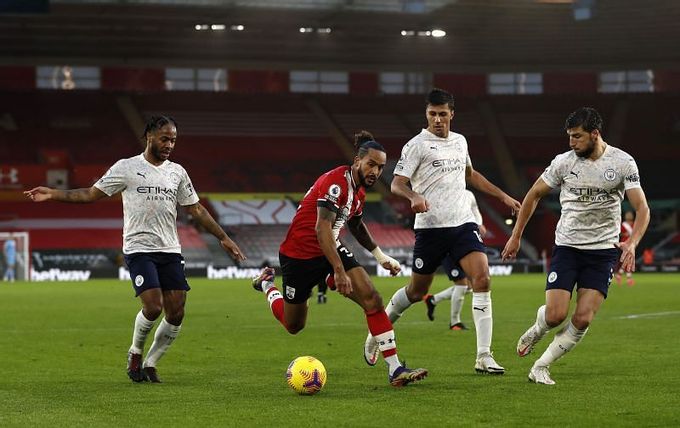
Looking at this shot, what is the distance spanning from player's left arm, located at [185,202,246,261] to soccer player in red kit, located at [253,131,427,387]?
2.29 ft

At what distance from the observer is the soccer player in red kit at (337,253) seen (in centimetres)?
915

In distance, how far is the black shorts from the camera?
9750 mm

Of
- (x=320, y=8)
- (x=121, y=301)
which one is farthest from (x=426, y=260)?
(x=320, y=8)

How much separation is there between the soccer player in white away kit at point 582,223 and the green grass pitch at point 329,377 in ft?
1.78

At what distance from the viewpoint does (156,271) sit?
1017 centimetres

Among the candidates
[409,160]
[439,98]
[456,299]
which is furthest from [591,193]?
Result: [456,299]

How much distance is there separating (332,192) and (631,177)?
2.49 m

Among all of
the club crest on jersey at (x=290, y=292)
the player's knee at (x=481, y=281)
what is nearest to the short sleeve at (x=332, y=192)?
the club crest on jersey at (x=290, y=292)

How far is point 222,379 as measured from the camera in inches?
406

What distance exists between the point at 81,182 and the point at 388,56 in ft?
52.4

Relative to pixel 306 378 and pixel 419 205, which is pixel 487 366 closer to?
pixel 419 205

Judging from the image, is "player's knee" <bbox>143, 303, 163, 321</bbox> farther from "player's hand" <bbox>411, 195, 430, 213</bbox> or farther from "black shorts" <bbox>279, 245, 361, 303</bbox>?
"player's hand" <bbox>411, 195, 430, 213</bbox>

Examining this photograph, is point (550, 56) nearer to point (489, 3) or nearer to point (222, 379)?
point (489, 3)

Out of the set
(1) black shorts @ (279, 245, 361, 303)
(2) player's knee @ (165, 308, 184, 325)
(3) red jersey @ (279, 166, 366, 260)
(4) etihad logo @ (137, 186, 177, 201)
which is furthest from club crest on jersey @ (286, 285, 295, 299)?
(4) etihad logo @ (137, 186, 177, 201)
